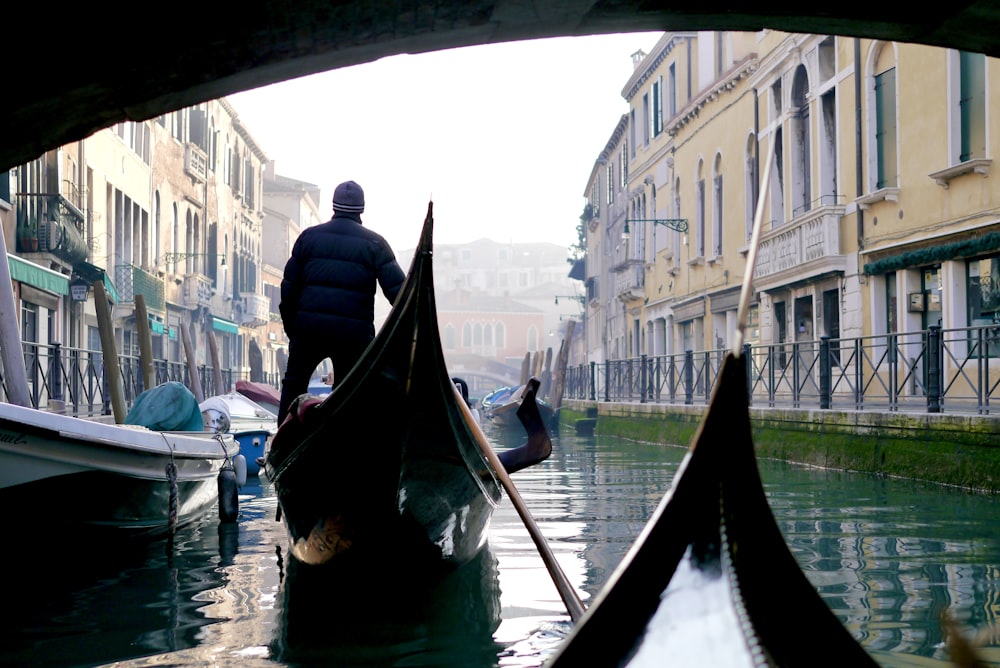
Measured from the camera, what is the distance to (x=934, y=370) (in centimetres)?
815

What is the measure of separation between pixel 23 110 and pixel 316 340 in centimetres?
181

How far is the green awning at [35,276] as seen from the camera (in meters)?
12.6

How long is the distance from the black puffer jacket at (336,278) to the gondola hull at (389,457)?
373mm

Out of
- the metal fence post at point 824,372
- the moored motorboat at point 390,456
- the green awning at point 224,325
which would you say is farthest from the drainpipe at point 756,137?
the green awning at point 224,325

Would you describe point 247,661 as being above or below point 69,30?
below

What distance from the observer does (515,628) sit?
3.92m

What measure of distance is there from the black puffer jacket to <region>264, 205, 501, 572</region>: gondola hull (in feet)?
1.22

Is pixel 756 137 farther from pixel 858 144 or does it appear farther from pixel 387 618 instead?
pixel 387 618

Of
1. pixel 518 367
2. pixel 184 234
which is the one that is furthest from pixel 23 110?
pixel 518 367

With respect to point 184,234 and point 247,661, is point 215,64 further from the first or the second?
point 184,234

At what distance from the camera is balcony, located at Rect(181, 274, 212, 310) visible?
25.5 metres

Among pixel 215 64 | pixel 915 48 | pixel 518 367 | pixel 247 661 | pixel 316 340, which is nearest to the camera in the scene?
pixel 215 64

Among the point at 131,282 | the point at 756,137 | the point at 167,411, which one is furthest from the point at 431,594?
the point at 131,282

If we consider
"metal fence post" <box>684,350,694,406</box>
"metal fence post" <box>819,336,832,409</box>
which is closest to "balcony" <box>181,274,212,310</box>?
"metal fence post" <box>684,350,694,406</box>
